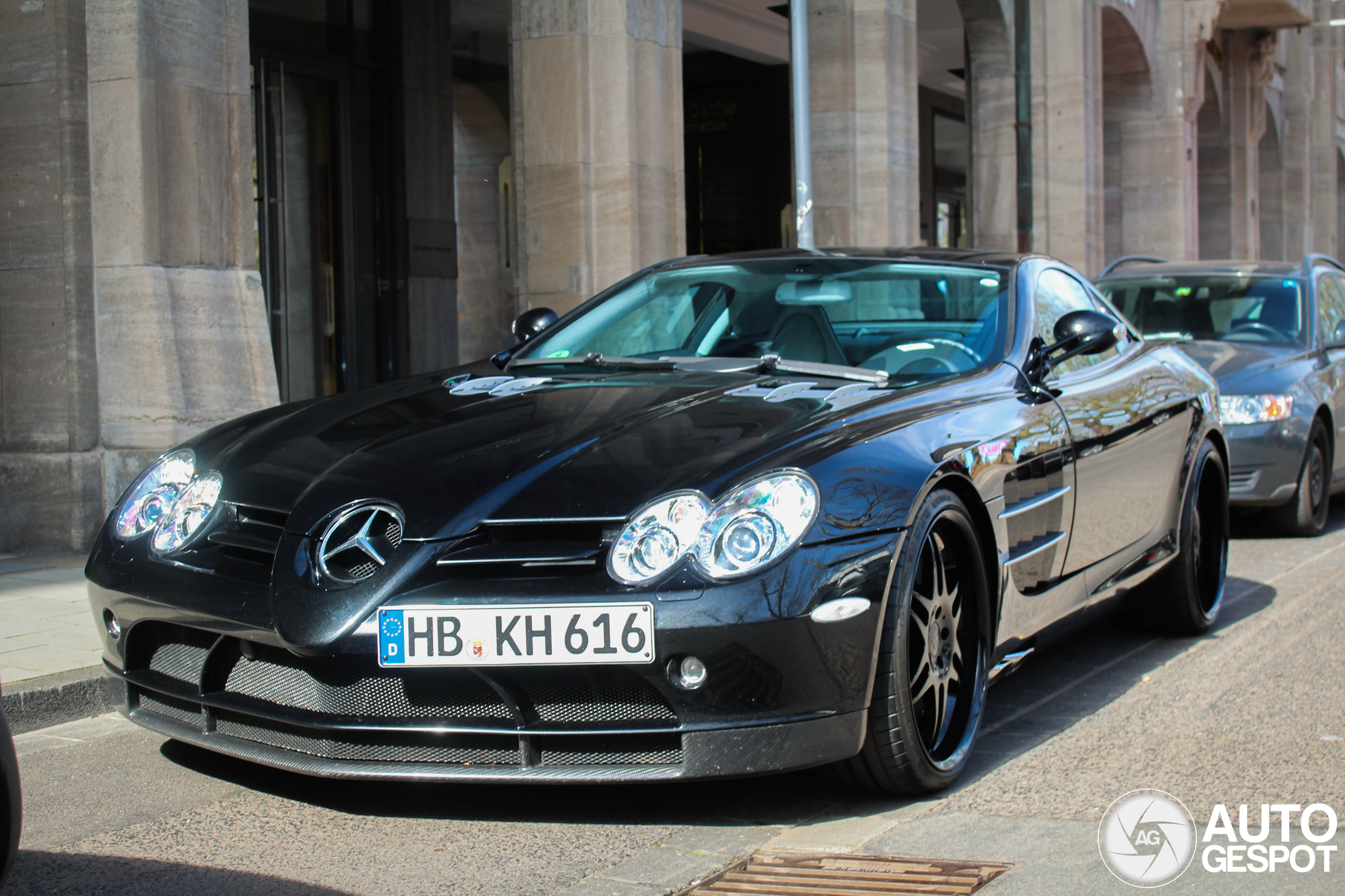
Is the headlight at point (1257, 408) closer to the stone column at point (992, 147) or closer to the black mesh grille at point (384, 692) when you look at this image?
the black mesh grille at point (384, 692)

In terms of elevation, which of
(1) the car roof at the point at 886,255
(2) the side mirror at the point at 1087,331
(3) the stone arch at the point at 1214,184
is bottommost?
(2) the side mirror at the point at 1087,331

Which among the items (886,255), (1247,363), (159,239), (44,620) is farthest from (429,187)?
(886,255)

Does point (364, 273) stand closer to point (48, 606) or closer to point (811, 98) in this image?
point (811, 98)

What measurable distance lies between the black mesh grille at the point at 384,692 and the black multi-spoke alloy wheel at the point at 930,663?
853 millimetres

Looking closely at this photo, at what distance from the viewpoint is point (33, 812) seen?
3.74 m

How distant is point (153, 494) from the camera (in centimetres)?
406

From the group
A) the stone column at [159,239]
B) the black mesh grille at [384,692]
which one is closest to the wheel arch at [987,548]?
the black mesh grille at [384,692]

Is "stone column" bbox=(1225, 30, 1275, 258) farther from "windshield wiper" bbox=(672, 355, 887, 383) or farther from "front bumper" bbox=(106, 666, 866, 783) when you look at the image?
"front bumper" bbox=(106, 666, 866, 783)

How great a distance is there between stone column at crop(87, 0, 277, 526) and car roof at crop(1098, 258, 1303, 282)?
5718 mm

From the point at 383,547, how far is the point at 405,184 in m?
11.3

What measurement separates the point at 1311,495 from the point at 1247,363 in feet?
2.74

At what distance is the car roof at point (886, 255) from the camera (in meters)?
5.07

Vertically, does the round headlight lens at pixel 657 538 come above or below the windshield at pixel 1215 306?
below

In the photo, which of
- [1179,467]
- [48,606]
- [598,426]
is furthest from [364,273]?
[598,426]
